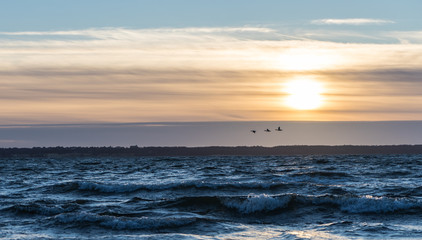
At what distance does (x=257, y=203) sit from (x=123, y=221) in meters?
7.41

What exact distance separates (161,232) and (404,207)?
1175 centimetres

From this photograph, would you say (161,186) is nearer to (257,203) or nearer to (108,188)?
(108,188)

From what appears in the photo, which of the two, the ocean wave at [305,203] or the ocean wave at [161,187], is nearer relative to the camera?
the ocean wave at [305,203]

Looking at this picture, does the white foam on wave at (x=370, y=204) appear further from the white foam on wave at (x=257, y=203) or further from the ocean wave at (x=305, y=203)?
the white foam on wave at (x=257, y=203)

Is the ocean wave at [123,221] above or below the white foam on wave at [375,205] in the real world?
below

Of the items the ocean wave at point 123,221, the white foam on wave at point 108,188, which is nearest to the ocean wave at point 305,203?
the ocean wave at point 123,221

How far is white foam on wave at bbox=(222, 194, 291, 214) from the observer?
90.3 feet

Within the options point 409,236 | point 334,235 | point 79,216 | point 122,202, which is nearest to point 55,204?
point 122,202

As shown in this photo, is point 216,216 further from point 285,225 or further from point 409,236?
point 409,236

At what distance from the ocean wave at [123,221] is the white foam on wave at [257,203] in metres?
3.85

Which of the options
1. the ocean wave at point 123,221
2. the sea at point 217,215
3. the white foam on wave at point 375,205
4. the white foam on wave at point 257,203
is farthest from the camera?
the white foam on wave at point 257,203

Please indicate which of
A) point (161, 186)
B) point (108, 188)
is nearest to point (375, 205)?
point (161, 186)

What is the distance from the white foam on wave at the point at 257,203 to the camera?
27.5m

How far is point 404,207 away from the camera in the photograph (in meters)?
26.6
